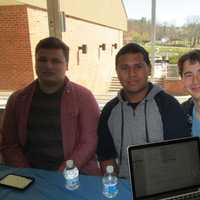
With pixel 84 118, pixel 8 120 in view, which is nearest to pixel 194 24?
pixel 84 118

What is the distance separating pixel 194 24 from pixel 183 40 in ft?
0.67

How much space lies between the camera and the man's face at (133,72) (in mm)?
1370

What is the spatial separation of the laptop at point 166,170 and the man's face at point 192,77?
1.42 feet

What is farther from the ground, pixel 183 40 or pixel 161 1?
pixel 161 1

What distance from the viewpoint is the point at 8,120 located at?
1729 mm

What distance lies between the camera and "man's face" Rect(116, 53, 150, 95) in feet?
4.50

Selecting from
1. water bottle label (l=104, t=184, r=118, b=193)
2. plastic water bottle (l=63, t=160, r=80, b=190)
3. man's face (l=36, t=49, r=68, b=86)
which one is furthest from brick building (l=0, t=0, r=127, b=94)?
water bottle label (l=104, t=184, r=118, b=193)

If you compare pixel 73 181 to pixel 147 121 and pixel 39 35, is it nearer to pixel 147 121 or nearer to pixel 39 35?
pixel 147 121

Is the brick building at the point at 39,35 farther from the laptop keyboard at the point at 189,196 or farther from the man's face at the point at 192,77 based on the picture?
the laptop keyboard at the point at 189,196

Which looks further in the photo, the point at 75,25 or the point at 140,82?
the point at 75,25

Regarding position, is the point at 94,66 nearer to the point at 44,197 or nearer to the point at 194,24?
the point at 194,24

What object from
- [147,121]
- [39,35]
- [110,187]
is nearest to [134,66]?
[147,121]

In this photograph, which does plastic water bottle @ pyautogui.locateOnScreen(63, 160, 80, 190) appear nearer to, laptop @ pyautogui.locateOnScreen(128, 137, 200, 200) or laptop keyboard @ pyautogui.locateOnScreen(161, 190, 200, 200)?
laptop @ pyautogui.locateOnScreen(128, 137, 200, 200)

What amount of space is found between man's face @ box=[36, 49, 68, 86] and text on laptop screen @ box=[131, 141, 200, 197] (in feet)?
2.82
